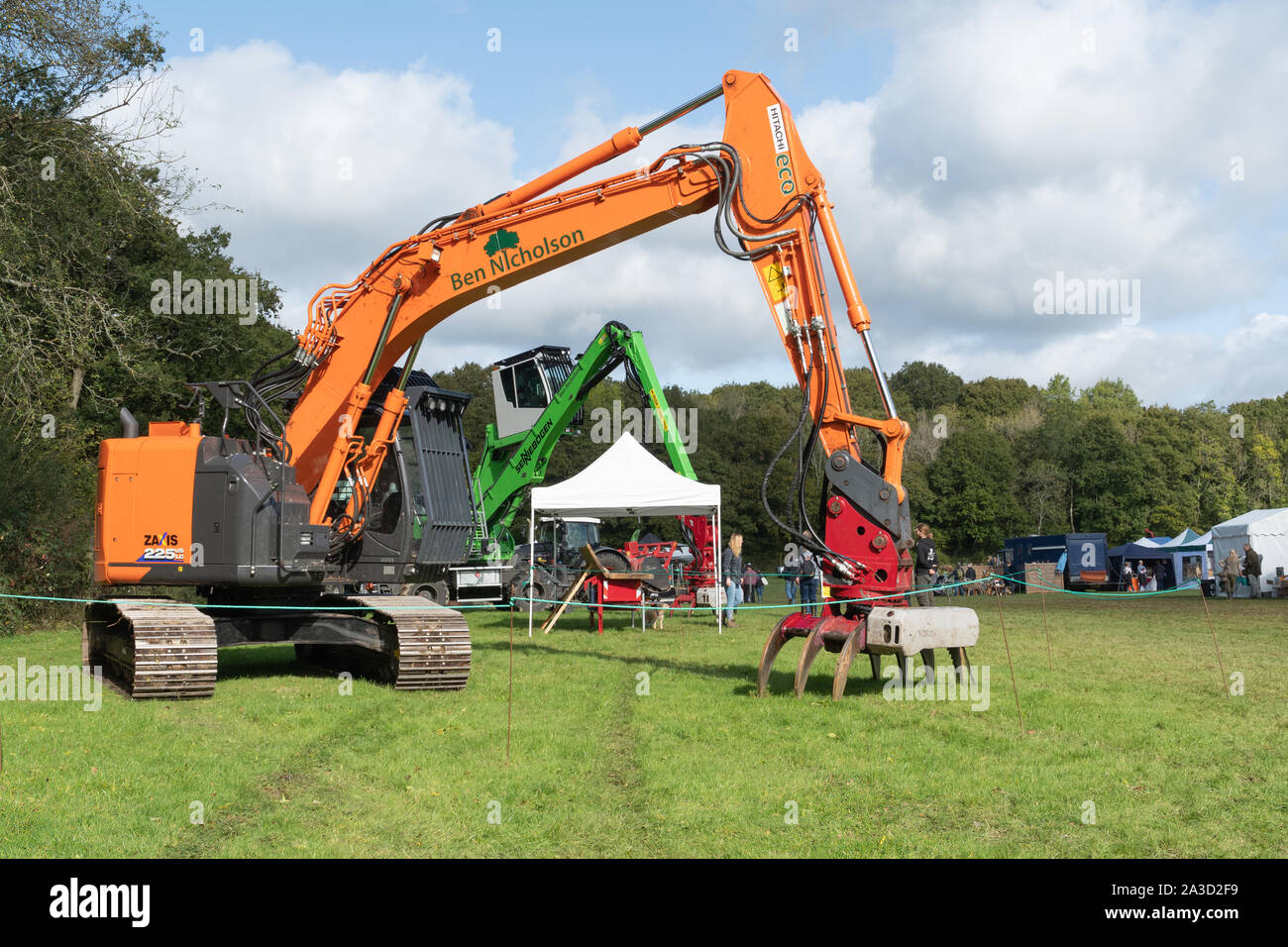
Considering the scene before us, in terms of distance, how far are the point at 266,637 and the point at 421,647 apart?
6.11ft

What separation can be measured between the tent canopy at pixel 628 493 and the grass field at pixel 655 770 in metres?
6.52

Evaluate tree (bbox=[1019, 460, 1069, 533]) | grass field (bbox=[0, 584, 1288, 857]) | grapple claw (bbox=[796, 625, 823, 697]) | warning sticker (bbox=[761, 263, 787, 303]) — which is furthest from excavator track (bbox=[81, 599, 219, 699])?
tree (bbox=[1019, 460, 1069, 533])

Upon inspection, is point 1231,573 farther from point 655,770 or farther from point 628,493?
point 655,770

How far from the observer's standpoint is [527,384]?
25141 millimetres

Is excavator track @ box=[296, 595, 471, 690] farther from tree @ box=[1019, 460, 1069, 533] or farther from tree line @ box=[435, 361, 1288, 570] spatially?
tree @ box=[1019, 460, 1069, 533]

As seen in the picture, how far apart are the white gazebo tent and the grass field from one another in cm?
653

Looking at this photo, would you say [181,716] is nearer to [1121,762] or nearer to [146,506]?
[146,506]

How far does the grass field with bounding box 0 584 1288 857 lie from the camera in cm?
587

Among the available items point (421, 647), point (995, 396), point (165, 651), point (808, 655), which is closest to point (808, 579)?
point (808, 655)

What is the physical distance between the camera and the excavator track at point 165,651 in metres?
9.86

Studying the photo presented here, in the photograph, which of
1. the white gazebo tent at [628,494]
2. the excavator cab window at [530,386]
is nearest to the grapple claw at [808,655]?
the white gazebo tent at [628,494]

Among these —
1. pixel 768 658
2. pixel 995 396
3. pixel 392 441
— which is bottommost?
pixel 768 658

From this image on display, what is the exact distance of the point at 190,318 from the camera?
91.4 feet

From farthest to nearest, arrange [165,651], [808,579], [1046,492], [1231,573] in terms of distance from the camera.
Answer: [1046,492]
[1231,573]
[808,579]
[165,651]
